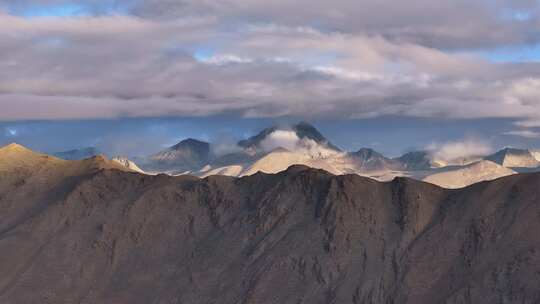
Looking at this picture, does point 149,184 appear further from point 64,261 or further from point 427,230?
point 427,230

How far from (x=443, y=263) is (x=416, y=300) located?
857 centimetres

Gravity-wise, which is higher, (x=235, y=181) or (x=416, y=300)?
(x=235, y=181)

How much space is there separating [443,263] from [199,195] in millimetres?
51192

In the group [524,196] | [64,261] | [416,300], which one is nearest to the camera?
[416,300]

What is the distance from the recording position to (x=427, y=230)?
16375 cm

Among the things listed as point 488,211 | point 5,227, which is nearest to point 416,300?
point 488,211

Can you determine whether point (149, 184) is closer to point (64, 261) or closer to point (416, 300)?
point (64, 261)

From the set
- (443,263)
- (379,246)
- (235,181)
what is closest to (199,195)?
(235,181)

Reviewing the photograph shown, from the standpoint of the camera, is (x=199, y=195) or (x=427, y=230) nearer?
(x=427, y=230)

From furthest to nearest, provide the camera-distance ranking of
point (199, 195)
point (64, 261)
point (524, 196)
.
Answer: point (199, 195)
point (64, 261)
point (524, 196)

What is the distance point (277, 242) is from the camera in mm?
168250

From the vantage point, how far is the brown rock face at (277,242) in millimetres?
154625

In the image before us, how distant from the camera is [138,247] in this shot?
176500 millimetres

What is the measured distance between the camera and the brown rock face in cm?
15462
